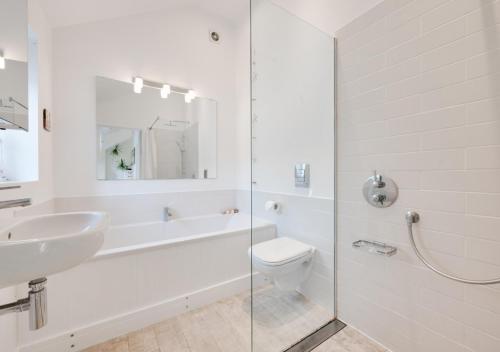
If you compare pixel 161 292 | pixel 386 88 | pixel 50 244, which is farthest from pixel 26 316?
pixel 386 88

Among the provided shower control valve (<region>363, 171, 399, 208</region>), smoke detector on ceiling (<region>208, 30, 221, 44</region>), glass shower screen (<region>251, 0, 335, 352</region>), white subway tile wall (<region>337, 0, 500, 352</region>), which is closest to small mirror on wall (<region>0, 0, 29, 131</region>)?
glass shower screen (<region>251, 0, 335, 352</region>)

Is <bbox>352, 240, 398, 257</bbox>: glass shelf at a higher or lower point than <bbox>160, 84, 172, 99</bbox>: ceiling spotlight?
lower

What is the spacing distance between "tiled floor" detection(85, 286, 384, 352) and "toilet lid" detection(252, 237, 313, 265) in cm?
26

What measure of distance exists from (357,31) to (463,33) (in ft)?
2.07

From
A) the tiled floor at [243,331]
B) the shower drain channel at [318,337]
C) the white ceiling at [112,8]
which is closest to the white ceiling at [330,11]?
the white ceiling at [112,8]

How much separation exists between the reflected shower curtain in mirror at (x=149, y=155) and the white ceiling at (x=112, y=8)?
1.14 m

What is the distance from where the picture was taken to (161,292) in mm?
1759

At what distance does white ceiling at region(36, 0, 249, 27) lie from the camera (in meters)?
1.88

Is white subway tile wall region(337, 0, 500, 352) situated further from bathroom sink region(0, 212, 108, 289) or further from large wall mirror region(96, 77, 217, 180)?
large wall mirror region(96, 77, 217, 180)

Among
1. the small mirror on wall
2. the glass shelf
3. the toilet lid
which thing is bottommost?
the toilet lid

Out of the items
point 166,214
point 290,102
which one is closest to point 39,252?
point 290,102

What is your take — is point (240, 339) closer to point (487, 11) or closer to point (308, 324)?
point (308, 324)

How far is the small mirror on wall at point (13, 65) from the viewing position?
3.90ft

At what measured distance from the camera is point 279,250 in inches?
69.7
